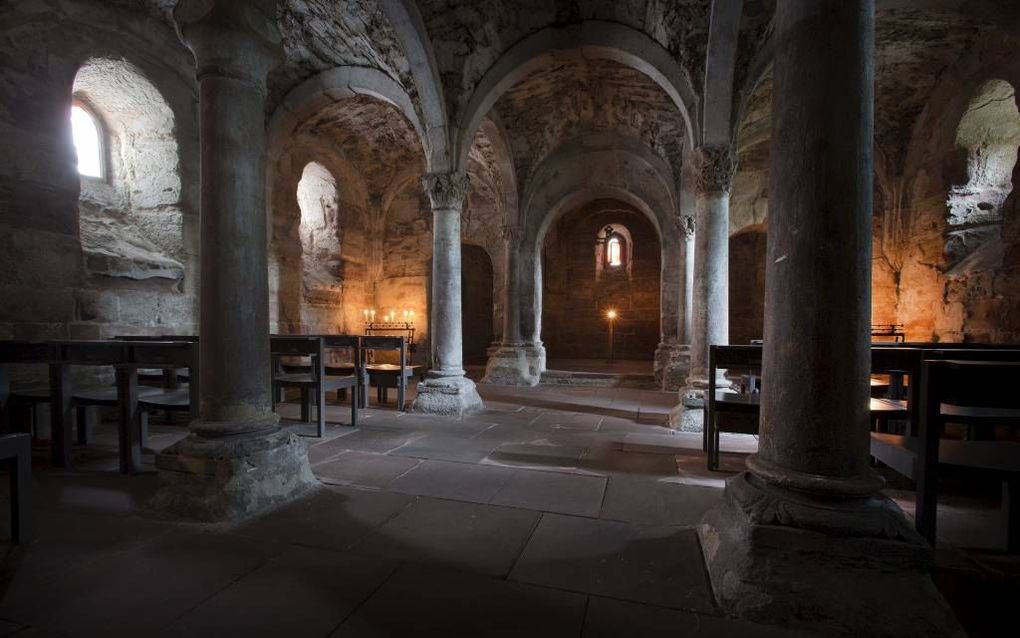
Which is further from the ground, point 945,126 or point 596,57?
point 596,57

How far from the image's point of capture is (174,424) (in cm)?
557

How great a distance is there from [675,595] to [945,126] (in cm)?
1018

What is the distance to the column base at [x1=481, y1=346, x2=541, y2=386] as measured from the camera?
33.6 ft

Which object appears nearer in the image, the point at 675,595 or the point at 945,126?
the point at 675,595

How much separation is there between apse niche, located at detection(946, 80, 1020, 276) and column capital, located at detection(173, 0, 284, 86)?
1023cm


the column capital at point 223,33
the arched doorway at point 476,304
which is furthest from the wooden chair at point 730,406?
the arched doorway at point 476,304

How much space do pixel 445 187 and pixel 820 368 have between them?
578 centimetres

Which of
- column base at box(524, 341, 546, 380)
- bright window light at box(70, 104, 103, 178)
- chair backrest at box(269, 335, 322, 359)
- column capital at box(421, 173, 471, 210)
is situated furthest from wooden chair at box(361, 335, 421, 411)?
bright window light at box(70, 104, 103, 178)

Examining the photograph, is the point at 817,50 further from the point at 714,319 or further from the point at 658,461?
the point at 714,319

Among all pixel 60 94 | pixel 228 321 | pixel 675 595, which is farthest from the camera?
pixel 60 94

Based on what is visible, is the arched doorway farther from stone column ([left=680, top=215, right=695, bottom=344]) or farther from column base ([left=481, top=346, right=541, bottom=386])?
stone column ([left=680, top=215, right=695, bottom=344])

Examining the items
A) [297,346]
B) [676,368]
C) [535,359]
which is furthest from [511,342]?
[297,346]

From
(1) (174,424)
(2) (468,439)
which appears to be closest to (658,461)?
(2) (468,439)

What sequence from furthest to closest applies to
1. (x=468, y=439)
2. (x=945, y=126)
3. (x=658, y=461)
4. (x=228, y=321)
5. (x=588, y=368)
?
(x=588, y=368), (x=945, y=126), (x=468, y=439), (x=658, y=461), (x=228, y=321)
